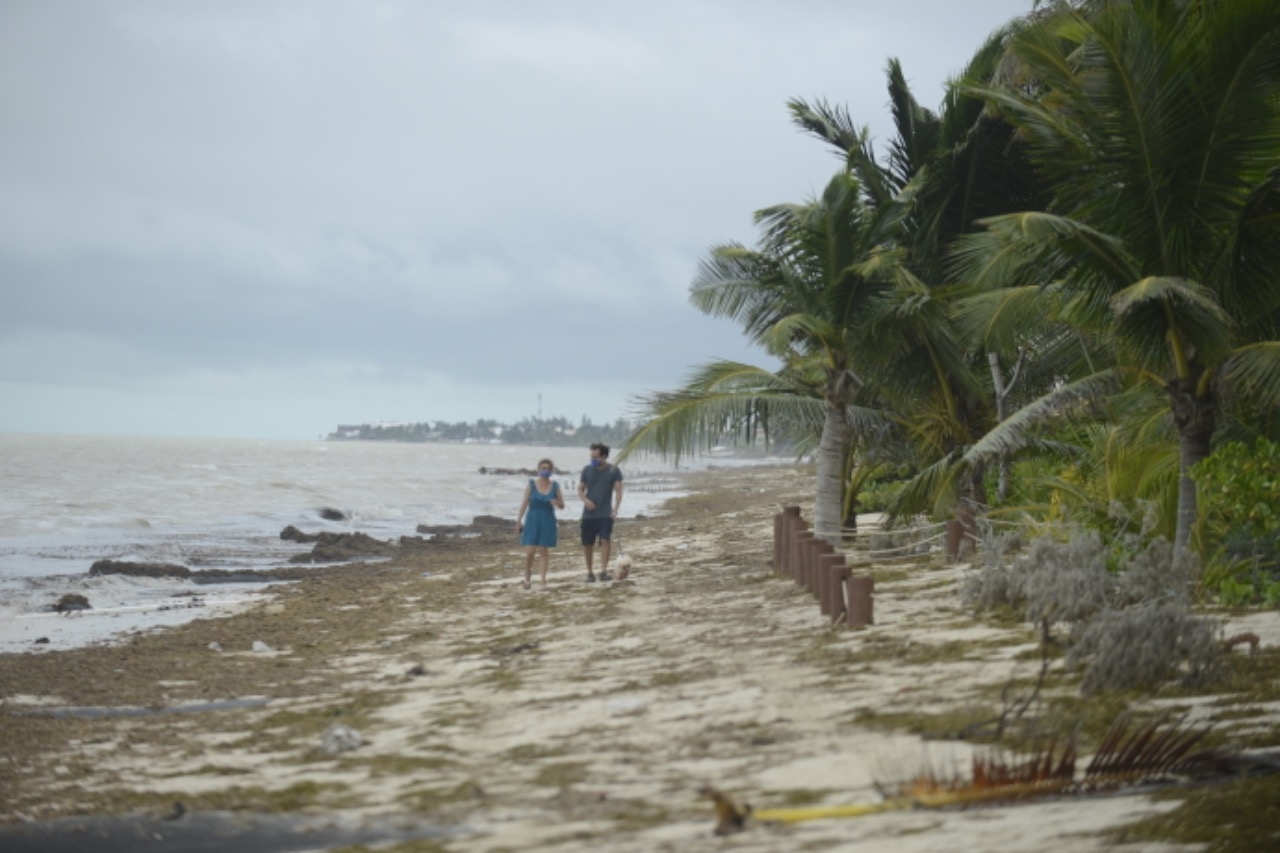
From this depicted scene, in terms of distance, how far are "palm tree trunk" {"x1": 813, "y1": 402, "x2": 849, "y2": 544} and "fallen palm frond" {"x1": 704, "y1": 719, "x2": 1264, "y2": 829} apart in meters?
10.9

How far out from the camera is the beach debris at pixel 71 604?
55.3ft

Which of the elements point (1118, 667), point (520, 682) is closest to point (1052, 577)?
point (1118, 667)

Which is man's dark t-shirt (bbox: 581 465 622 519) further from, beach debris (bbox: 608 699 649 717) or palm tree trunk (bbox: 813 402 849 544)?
beach debris (bbox: 608 699 649 717)

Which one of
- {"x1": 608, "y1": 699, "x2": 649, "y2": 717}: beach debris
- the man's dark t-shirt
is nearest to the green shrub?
{"x1": 608, "y1": 699, "x2": 649, "y2": 717}: beach debris

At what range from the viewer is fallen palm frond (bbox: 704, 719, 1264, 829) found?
5207 millimetres

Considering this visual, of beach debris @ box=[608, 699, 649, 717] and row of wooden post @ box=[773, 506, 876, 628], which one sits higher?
row of wooden post @ box=[773, 506, 876, 628]

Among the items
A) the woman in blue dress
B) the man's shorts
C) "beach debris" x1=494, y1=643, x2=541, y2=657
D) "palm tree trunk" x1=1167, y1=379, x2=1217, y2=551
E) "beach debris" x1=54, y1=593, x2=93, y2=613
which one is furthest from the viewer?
"beach debris" x1=54, y1=593, x2=93, y2=613

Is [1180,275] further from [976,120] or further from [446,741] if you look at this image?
[976,120]

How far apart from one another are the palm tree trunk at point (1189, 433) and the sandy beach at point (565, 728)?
5.28 feet

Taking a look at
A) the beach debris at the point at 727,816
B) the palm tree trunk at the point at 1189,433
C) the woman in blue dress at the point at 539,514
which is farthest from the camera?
the woman in blue dress at the point at 539,514

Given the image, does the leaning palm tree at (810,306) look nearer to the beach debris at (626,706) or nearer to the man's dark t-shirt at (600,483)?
the man's dark t-shirt at (600,483)

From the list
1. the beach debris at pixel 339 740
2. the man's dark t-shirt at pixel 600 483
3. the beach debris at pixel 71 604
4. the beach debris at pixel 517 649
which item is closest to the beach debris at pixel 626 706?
the beach debris at pixel 339 740

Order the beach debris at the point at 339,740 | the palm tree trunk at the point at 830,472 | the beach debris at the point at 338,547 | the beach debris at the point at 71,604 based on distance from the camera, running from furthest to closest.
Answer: the beach debris at the point at 338,547 → the beach debris at the point at 71,604 → the palm tree trunk at the point at 830,472 → the beach debris at the point at 339,740

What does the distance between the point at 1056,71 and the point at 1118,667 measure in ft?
22.4
